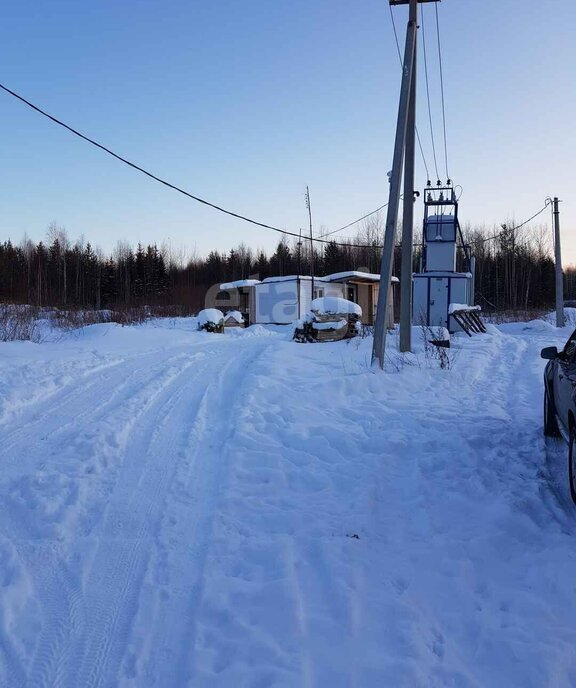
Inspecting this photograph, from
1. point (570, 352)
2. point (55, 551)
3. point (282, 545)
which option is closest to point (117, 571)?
point (55, 551)

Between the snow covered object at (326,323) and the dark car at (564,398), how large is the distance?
11637 mm

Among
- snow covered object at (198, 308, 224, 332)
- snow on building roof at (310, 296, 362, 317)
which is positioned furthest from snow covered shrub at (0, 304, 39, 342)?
snow on building roof at (310, 296, 362, 317)

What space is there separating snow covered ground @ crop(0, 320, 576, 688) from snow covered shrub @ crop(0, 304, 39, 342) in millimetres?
10599

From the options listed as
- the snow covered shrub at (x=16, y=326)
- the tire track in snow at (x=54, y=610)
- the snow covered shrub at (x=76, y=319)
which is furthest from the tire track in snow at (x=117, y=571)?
the snow covered shrub at (x=76, y=319)

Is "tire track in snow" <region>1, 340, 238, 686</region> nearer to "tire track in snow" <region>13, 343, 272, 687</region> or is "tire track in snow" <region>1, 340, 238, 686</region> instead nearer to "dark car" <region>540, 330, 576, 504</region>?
"tire track in snow" <region>13, 343, 272, 687</region>

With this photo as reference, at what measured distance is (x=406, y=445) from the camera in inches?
230

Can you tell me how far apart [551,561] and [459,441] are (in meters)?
2.57

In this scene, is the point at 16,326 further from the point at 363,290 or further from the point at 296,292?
the point at 363,290

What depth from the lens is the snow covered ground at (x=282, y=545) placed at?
2521 millimetres

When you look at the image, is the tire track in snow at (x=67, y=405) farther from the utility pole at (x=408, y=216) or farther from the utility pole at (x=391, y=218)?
the utility pole at (x=408, y=216)

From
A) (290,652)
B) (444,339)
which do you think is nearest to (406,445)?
(290,652)

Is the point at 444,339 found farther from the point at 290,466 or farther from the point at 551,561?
the point at 551,561

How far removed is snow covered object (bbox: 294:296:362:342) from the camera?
58.0ft

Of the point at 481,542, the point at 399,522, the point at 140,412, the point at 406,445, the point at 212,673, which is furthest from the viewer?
the point at 140,412
